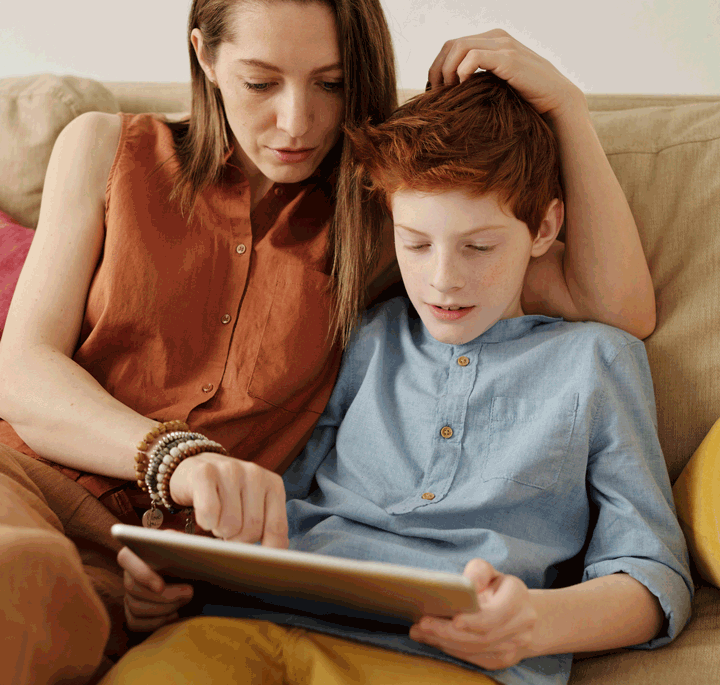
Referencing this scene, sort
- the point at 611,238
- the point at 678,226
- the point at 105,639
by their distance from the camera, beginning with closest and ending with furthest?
the point at 105,639, the point at 611,238, the point at 678,226

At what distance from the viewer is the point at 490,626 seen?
0.68m

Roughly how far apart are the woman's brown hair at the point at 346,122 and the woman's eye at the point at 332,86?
0.02 m

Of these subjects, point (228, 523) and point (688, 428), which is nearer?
point (228, 523)

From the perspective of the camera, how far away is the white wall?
1.59m

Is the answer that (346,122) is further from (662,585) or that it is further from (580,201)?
(662,585)

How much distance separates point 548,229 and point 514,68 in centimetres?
23

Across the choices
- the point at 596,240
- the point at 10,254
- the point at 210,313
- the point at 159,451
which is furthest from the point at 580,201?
the point at 10,254

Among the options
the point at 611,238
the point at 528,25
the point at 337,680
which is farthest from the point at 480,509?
the point at 528,25

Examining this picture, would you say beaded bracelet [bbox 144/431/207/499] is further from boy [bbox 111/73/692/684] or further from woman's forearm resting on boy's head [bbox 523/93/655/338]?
woman's forearm resting on boy's head [bbox 523/93/655/338]

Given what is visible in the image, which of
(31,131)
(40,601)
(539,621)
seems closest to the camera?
(40,601)

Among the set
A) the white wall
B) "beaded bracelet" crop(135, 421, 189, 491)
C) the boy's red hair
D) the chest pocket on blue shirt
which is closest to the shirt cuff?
the chest pocket on blue shirt

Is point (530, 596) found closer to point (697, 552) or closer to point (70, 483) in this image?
point (697, 552)

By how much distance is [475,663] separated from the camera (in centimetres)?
75

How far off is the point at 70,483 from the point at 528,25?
1.45m
